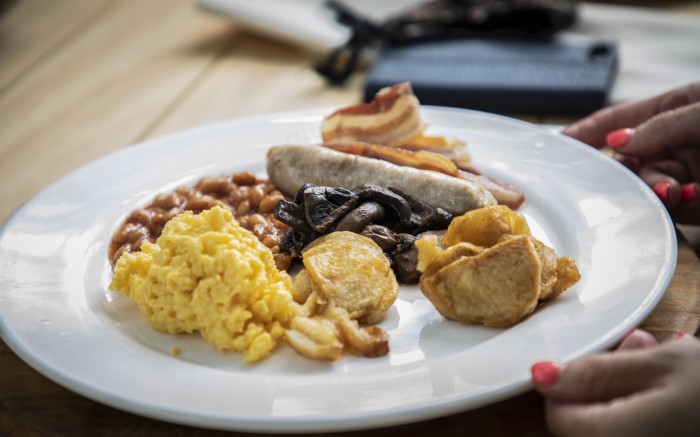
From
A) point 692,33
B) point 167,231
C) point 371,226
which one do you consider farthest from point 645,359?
point 692,33

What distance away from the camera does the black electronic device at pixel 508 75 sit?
4426 mm

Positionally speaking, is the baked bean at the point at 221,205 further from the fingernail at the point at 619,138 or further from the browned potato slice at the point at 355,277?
the fingernail at the point at 619,138

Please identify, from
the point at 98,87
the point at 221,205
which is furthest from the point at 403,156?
the point at 98,87

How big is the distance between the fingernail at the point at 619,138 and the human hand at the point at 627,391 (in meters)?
1.41

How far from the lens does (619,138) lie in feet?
10.5

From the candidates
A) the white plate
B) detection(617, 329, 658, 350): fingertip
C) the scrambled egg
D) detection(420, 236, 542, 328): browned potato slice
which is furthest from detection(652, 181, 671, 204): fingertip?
the scrambled egg

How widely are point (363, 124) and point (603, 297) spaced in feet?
4.90

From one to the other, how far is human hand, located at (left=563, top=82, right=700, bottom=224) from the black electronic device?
2.82 ft

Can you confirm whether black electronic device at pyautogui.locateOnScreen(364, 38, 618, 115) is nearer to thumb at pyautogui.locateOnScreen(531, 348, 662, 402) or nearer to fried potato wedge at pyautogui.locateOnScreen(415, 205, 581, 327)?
fried potato wedge at pyautogui.locateOnScreen(415, 205, 581, 327)

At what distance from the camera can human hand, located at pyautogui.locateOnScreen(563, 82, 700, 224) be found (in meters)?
3.08

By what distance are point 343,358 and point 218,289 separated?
1.29 feet

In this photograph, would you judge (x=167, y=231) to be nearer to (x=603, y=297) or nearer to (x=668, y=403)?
(x=603, y=297)

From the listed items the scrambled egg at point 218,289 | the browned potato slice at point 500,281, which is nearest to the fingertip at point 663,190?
the browned potato slice at point 500,281

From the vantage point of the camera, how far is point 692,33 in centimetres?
530
